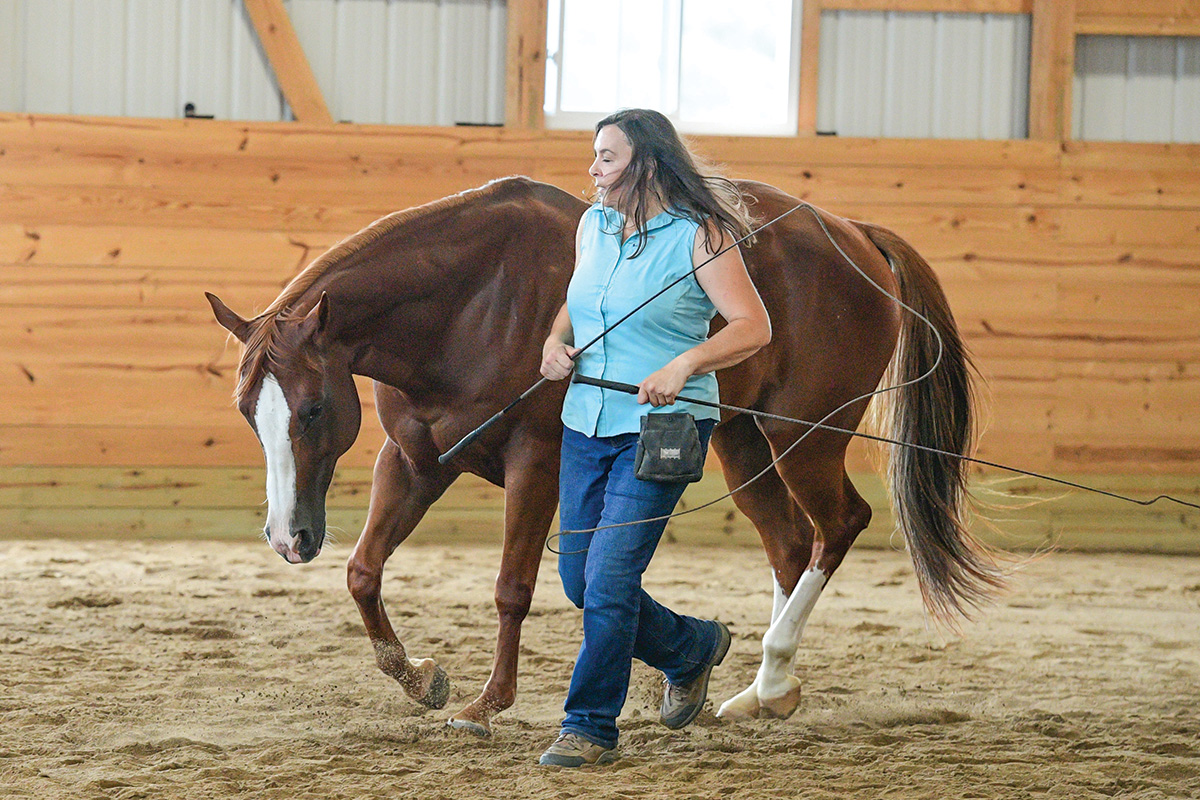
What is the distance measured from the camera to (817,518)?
2.98m

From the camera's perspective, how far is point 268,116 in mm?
5422

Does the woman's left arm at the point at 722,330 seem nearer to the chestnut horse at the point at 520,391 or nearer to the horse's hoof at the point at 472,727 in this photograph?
the chestnut horse at the point at 520,391

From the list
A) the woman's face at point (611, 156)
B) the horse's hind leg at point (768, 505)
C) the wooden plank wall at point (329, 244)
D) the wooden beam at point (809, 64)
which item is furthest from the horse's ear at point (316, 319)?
the wooden beam at point (809, 64)

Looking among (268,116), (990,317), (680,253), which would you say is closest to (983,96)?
(990,317)

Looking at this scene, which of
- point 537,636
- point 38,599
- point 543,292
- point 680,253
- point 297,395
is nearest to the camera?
point 680,253

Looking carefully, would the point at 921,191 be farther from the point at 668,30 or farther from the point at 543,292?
the point at 543,292

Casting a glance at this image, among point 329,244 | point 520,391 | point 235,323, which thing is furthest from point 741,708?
point 329,244

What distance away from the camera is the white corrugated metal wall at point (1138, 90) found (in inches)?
221

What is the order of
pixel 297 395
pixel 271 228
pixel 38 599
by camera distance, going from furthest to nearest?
1. pixel 271 228
2. pixel 38 599
3. pixel 297 395

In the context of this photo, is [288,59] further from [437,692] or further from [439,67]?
[437,692]

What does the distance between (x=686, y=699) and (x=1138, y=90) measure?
4.66 metres

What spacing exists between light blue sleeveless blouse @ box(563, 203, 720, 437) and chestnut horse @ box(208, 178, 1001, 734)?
38 centimetres

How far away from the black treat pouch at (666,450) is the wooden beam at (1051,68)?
429cm

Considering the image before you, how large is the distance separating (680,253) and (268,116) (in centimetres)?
398
